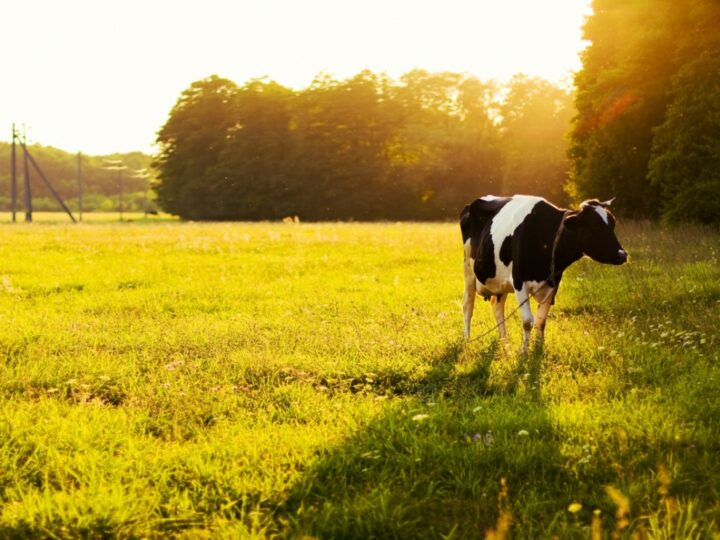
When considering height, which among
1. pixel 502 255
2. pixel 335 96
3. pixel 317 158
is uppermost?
pixel 335 96

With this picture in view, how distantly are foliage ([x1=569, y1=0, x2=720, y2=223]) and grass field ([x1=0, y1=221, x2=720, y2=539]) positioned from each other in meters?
12.5

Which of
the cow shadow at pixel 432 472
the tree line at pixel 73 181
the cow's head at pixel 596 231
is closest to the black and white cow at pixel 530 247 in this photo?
the cow's head at pixel 596 231

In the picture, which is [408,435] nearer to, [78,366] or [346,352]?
[346,352]

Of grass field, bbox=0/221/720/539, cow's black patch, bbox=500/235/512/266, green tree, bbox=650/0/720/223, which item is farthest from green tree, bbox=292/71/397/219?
cow's black patch, bbox=500/235/512/266

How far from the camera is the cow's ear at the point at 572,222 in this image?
307 inches

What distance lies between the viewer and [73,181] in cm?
13450

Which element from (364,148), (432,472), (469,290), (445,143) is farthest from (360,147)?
(432,472)

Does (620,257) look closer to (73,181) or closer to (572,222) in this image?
(572,222)

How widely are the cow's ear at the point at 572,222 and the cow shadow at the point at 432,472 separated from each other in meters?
2.31

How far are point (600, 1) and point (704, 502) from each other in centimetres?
2771

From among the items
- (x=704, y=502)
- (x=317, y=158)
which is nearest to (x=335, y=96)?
(x=317, y=158)

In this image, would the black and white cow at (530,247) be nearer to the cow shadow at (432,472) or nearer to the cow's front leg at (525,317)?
the cow's front leg at (525,317)

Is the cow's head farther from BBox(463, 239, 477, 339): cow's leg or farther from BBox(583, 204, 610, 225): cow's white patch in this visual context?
BBox(463, 239, 477, 339): cow's leg

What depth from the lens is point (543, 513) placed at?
426 cm
